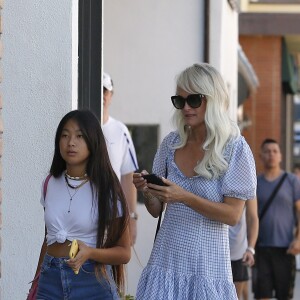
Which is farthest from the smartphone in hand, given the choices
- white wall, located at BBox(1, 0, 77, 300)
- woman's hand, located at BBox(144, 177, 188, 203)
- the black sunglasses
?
white wall, located at BBox(1, 0, 77, 300)

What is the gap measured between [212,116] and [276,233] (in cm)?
542

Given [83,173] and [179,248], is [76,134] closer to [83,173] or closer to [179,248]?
[83,173]

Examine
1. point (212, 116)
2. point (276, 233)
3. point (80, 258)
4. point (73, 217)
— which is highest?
point (212, 116)

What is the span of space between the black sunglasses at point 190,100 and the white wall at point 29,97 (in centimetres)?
139

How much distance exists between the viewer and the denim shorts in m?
5.12

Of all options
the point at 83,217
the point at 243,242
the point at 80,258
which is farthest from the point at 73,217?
the point at 243,242

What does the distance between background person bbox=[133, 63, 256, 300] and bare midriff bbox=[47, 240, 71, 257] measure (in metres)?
0.45

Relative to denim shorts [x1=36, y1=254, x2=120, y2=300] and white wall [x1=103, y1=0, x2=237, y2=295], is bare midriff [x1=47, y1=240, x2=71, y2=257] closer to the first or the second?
denim shorts [x1=36, y1=254, x2=120, y2=300]

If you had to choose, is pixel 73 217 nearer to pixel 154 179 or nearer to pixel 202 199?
pixel 154 179

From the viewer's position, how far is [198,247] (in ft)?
17.4

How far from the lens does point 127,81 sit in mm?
11750

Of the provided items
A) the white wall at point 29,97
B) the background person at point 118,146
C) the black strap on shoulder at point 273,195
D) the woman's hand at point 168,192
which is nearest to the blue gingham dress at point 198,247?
the woman's hand at point 168,192

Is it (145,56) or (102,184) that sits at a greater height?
(145,56)

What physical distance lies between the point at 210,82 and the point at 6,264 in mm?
2057
